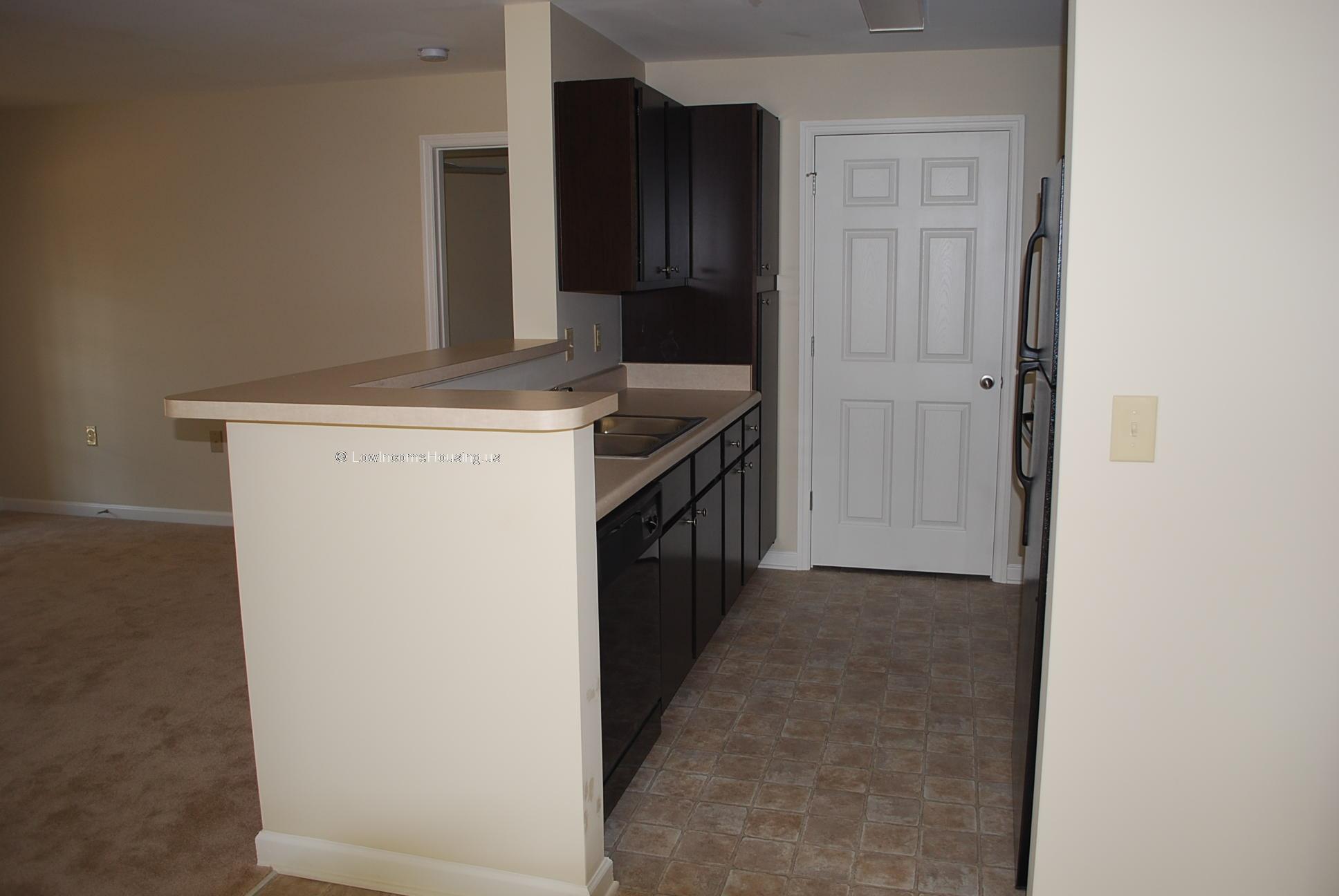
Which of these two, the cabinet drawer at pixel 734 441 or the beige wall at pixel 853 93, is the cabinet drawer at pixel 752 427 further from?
the beige wall at pixel 853 93

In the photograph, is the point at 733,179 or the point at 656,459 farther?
the point at 733,179

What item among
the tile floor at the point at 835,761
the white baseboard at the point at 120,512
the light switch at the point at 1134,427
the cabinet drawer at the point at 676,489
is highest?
the light switch at the point at 1134,427

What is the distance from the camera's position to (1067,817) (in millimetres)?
1956

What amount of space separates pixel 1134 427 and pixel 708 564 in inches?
77.5

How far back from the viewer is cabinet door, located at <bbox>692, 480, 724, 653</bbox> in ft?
11.3

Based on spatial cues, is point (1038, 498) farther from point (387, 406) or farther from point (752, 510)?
point (752, 510)

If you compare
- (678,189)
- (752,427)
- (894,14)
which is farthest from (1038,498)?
(678,189)

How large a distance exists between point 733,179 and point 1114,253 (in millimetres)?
2724

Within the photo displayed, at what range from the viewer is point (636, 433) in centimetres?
372

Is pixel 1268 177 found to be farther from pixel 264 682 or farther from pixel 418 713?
pixel 264 682

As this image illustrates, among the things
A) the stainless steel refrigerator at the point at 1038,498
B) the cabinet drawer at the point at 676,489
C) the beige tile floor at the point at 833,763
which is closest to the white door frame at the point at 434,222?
the beige tile floor at the point at 833,763

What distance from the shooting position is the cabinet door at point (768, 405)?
4.51 meters

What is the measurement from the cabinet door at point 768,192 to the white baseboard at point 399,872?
2787 millimetres

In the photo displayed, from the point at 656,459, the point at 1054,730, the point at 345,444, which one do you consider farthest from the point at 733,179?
the point at 1054,730
